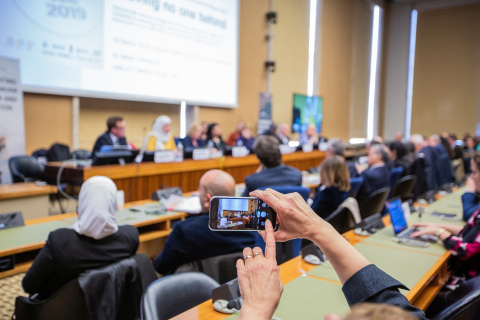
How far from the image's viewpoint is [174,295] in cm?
152

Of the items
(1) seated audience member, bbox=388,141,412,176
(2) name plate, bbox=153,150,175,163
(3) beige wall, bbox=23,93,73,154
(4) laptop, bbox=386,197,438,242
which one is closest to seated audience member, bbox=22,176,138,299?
(4) laptop, bbox=386,197,438,242

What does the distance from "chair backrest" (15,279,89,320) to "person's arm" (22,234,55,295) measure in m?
0.06

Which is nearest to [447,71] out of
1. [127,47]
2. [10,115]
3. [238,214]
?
[127,47]

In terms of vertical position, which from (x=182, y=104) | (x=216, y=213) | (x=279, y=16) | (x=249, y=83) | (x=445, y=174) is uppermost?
(x=279, y=16)

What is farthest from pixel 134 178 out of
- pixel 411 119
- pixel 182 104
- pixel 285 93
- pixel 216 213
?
pixel 411 119

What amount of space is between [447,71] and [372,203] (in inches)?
465

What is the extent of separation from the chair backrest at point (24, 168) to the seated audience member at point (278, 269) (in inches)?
199

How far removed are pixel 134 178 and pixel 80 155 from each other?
233cm

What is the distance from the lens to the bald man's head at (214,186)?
209 cm

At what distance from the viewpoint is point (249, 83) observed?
925cm

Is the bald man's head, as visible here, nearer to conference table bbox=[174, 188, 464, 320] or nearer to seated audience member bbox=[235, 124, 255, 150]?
conference table bbox=[174, 188, 464, 320]

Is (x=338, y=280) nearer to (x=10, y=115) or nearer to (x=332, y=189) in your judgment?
(x=332, y=189)

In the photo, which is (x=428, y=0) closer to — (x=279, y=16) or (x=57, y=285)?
(x=279, y=16)

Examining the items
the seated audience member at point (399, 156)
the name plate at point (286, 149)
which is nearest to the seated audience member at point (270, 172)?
the seated audience member at point (399, 156)
